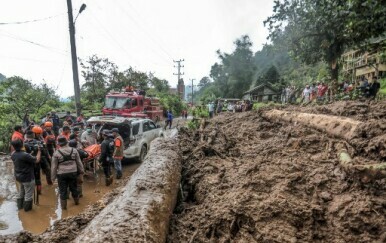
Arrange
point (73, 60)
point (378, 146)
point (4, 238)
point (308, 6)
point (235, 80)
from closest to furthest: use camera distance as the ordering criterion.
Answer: point (4, 238) < point (378, 146) < point (73, 60) < point (308, 6) < point (235, 80)

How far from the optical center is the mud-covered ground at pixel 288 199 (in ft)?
9.43

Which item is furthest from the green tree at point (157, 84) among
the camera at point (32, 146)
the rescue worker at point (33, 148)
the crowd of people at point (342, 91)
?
the camera at point (32, 146)

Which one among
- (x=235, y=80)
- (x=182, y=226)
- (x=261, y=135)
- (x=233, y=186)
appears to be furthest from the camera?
(x=235, y=80)

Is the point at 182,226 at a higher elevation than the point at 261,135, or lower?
lower

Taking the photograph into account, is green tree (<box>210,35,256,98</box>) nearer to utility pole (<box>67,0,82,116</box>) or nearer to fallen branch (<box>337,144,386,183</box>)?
utility pole (<box>67,0,82,116</box>)

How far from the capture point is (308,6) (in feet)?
56.9

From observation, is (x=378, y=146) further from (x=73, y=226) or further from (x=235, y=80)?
(x=235, y=80)

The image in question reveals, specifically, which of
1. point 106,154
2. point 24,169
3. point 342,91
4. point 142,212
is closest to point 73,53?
point 106,154

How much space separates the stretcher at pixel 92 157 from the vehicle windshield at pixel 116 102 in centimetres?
694

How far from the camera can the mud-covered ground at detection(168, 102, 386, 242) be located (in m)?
2.88

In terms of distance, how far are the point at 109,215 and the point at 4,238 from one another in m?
1.23

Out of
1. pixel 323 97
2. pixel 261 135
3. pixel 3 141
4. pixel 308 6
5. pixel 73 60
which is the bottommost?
pixel 3 141

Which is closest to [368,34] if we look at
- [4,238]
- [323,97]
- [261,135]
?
[261,135]

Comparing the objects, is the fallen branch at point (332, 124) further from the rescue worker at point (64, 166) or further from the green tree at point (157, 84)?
the green tree at point (157, 84)
